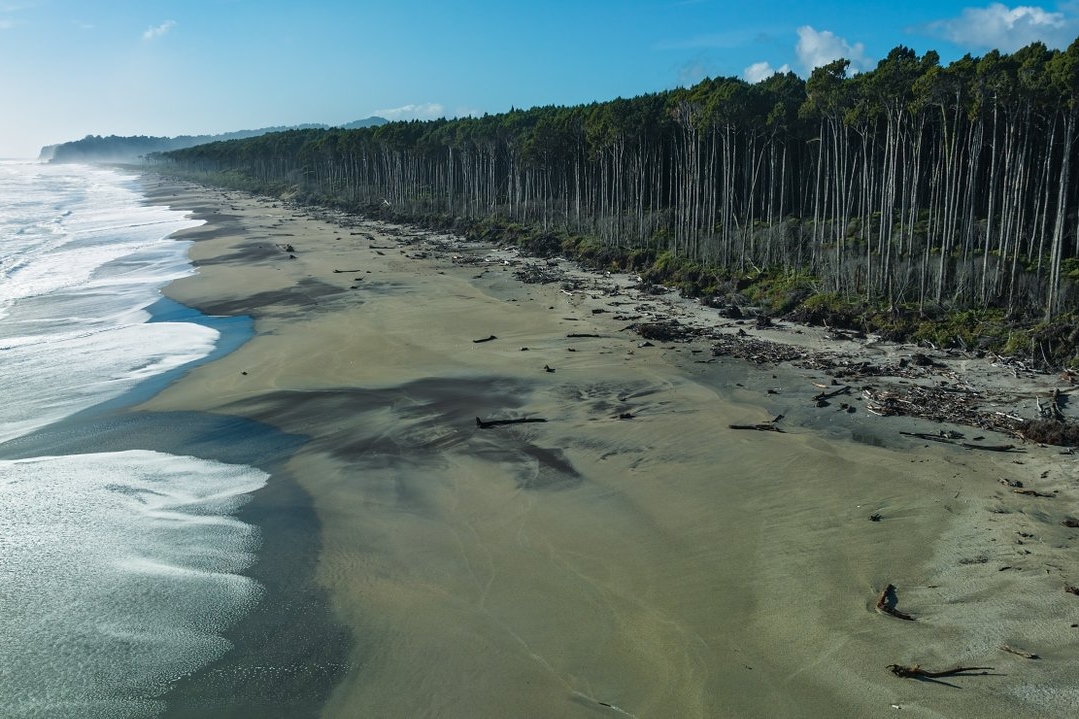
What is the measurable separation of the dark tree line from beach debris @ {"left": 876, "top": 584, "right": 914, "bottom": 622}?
14.1 m

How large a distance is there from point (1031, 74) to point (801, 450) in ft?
48.9

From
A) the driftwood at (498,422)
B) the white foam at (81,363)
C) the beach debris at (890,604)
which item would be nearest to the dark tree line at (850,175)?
the driftwood at (498,422)

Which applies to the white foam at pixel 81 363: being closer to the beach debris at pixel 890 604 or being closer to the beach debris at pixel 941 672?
the beach debris at pixel 890 604

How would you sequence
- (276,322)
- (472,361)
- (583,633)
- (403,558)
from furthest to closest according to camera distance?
(276,322) < (472,361) < (403,558) < (583,633)

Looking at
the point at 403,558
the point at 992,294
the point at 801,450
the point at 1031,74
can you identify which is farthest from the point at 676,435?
the point at 1031,74

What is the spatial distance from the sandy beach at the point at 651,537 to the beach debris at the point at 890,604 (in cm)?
7

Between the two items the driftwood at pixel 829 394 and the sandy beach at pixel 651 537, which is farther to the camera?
the driftwood at pixel 829 394

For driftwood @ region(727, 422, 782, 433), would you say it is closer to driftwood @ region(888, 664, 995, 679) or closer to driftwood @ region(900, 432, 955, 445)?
driftwood @ region(900, 432, 955, 445)

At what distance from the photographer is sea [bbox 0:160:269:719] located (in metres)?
8.08

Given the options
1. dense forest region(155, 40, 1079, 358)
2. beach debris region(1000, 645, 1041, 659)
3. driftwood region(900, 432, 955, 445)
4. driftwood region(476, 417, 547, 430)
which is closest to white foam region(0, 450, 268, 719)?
driftwood region(476, 417, 547, 430)

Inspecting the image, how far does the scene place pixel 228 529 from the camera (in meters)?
11.3

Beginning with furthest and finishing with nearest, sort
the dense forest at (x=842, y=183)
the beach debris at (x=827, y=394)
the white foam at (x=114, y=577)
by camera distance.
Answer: the dense forest at (x=842, y=183)
the beach debris at (x=827, y=394)
the white foam at (x=114, y=577)

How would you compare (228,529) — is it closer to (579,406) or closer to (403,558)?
(403,558)

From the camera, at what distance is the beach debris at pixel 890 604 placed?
855 cm
